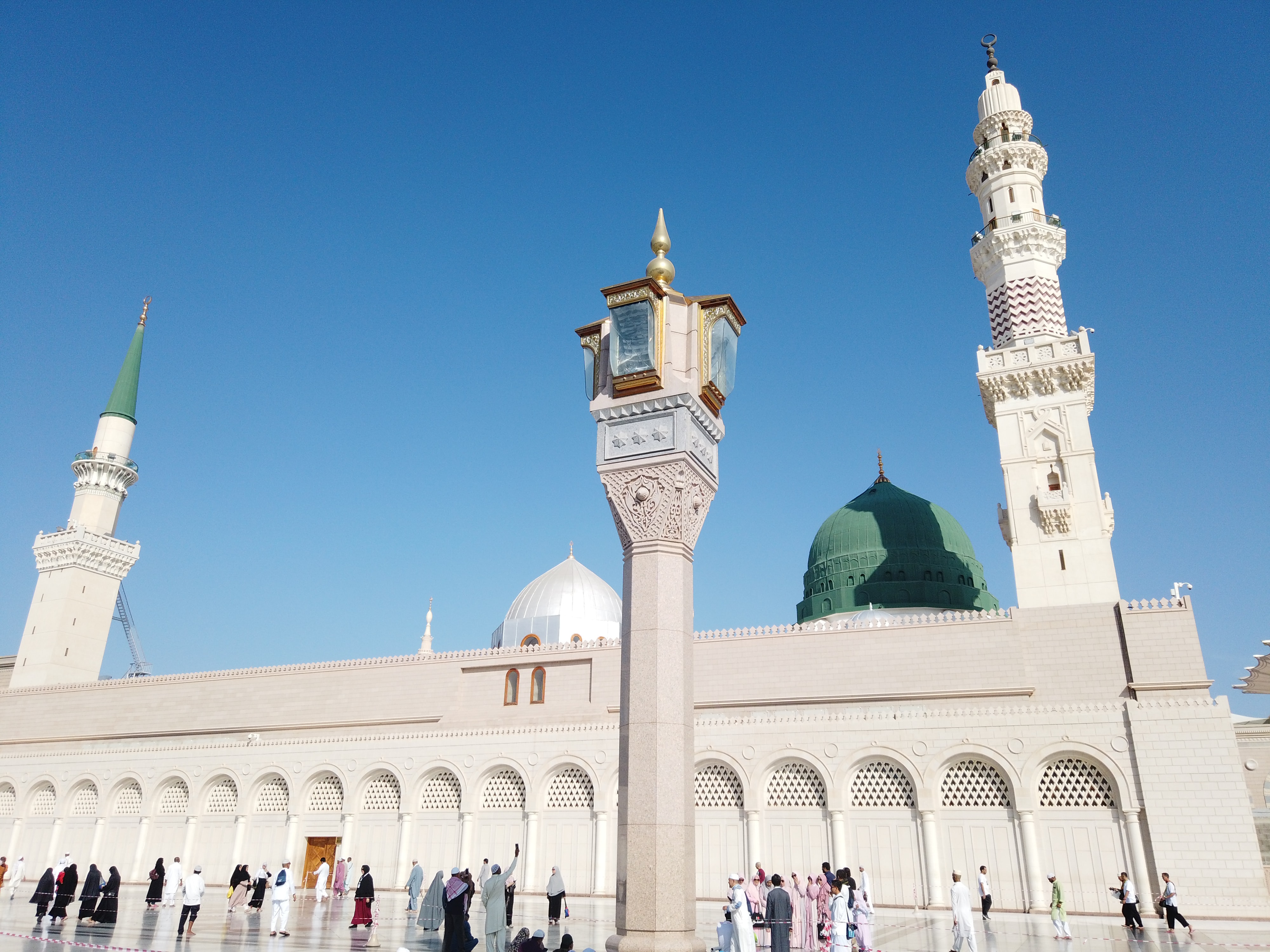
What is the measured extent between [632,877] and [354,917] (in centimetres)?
832

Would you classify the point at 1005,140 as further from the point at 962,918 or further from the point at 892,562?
the point at 962,918

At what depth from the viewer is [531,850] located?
19.6 meters

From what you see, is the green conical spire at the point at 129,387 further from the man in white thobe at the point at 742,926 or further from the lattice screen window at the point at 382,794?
the man in white thobe at the point at 742,926

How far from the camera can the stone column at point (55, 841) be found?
24422mm

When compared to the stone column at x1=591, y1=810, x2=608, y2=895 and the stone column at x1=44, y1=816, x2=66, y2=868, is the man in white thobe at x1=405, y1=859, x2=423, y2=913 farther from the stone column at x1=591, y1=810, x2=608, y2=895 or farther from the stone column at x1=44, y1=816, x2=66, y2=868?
the stone column at x1=44, y1=816, x2=66, y2=868

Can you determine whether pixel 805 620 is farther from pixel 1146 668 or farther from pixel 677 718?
pixel 677 718

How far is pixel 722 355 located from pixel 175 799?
2235cm

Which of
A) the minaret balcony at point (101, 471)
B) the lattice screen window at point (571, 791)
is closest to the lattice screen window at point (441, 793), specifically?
the lattice screen window at point (571, 791)

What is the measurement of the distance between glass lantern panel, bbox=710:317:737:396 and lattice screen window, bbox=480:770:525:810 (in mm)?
14254

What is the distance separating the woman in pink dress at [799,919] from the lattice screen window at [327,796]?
13099mm

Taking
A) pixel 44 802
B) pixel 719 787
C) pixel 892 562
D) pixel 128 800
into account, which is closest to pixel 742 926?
pixel 719 787

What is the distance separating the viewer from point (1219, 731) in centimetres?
1566

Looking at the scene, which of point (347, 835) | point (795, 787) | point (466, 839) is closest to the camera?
point (795, 787)

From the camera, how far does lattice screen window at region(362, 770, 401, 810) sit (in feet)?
70.3
